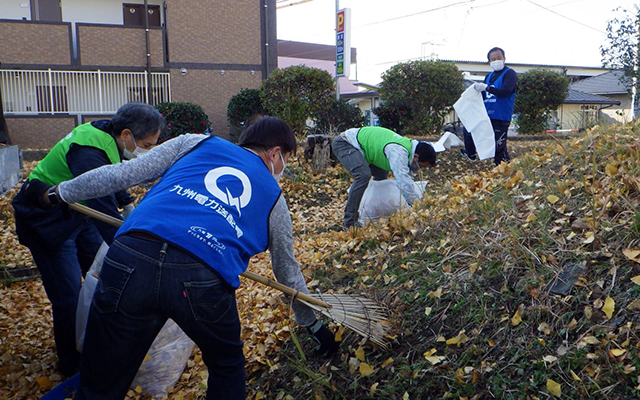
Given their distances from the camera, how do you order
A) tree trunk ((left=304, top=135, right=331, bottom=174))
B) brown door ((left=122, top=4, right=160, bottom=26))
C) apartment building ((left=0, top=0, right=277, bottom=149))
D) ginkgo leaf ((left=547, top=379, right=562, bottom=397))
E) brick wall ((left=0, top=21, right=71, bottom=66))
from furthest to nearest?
brown door ((left=122, top=4, right=160, bottom=26))
apartment building ((left=0, top=0, right=277, bottom=149))
brick wall ((left=0, top=21, right=71, bottom=66))
tree trunk ((left=304, top=135, right=331, bottom=174))
ginkgo leaf ((left=547, top=379, right=562, bottom=397))

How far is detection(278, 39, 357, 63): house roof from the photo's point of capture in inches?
1407

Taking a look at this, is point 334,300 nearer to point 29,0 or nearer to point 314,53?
point 29,0

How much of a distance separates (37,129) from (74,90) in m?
1.42

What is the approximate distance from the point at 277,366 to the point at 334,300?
49 cm

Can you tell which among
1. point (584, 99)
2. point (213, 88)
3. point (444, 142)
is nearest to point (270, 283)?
point (444, 142)

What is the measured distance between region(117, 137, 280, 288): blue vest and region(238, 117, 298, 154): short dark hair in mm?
150

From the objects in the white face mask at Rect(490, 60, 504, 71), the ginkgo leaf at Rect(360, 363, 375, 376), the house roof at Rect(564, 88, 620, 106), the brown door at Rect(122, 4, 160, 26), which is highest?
the brown door at Rect(122, 4, 160, 26)

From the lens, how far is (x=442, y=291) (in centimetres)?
278

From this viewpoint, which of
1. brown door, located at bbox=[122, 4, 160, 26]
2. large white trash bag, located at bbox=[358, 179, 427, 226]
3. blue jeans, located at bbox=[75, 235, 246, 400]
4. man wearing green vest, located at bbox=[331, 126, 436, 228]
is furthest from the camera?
brown door, located at bbox=[122, 4, 160, 26]

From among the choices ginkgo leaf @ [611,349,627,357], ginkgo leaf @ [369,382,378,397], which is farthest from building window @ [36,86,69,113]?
ginkgo leaf @ [611,349,627,357]

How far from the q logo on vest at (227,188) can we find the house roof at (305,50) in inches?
1375

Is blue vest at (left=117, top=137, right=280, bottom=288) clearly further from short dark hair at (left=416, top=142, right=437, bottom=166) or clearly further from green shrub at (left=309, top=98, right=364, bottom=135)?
green shrub at (left=309, top=98, right=364, bottom=135)

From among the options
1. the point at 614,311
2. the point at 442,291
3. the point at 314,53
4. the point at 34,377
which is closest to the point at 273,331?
the point at 442,291

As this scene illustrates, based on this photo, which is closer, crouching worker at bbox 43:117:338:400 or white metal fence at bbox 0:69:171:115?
crouching worker at bbox 43:117:338:400
